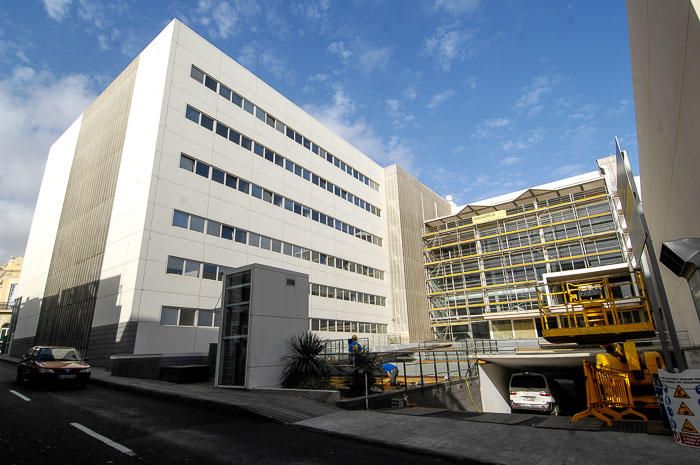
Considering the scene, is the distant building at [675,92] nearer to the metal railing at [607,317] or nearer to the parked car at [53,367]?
the metal railing at [607,317]

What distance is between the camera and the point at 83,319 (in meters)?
23.7

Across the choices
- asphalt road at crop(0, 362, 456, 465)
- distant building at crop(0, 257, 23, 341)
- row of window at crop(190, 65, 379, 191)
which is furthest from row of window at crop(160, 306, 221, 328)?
distant building at crop(0, 257, 23, 341)

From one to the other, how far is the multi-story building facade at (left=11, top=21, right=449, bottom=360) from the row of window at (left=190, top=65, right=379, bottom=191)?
0.13m

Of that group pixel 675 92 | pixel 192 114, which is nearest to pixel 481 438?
pixel 675 92

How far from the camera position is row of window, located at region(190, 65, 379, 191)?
1055 inches

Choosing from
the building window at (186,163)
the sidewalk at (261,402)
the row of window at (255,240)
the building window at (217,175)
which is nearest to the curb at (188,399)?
the sidewalk at (261,402)

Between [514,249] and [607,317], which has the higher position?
[514,249]

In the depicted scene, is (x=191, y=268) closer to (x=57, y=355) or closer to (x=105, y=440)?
(x=57, y=355)

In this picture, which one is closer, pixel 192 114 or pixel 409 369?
pixel 409 369

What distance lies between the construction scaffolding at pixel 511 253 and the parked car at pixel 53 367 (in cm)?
3627

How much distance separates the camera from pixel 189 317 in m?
21.9

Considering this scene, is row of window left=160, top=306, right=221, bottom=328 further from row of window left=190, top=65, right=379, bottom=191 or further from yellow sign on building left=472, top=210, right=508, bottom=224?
yellow sign on building left=472, top=210, right=508, bottom=224

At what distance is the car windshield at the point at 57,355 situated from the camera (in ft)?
41.9

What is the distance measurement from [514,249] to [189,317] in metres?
36.1
